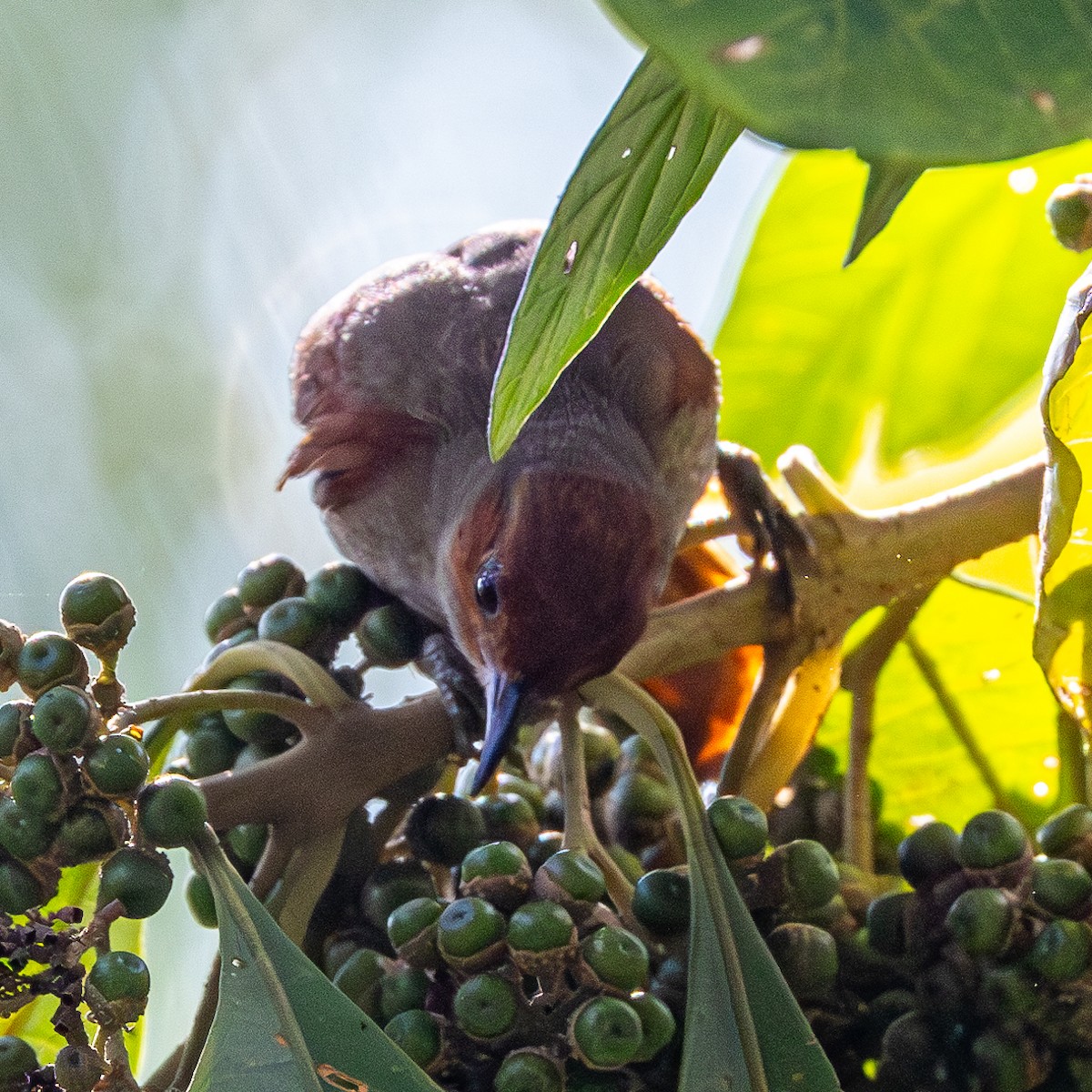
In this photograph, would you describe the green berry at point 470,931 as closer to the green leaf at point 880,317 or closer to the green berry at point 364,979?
the green berry at point 364,979

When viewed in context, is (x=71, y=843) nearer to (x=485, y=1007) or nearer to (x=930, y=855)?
(x=485, y=1007)

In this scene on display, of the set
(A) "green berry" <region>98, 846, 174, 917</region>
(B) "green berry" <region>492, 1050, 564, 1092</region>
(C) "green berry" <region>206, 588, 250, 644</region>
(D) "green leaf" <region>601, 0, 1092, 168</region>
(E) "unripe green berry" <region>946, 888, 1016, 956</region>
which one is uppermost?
(D) "green leaf" <region>601, 0, 1092, 168</region>

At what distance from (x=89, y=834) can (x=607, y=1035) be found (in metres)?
0.23

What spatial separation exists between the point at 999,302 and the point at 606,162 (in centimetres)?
99

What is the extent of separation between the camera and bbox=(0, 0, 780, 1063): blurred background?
5.86ft

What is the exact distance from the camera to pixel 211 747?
77 cm

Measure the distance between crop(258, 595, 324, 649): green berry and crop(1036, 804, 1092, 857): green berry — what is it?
0.43m

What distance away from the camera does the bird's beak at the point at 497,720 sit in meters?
0.82

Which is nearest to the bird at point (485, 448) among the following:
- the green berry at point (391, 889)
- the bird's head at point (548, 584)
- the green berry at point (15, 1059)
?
the bird's head at point (548, 584)

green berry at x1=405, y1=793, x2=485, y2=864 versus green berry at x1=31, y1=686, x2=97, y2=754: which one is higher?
green berry at x1=31, y1=686, x2=97, y2=754

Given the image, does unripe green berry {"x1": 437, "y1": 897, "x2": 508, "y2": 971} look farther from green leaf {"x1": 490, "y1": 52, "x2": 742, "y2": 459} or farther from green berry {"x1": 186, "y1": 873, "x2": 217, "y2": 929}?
green leaf {"x1": 490, "y1": 52, "x2": 742, "y2": 459}

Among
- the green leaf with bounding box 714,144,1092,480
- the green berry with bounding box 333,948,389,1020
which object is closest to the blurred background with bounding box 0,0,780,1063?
the green leaf with bounding box 714,144,1092,480

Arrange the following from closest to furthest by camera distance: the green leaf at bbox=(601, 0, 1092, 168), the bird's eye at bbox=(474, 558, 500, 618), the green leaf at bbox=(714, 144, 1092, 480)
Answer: the green leaf at bbox=(601, 0, 1092, 168)
the bird's eye at bbox=(474, 558, 500, 618)
the green leaf at bbox=(714, 144, 1092, 480)

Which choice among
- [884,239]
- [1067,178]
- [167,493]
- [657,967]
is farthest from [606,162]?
[167,493]
